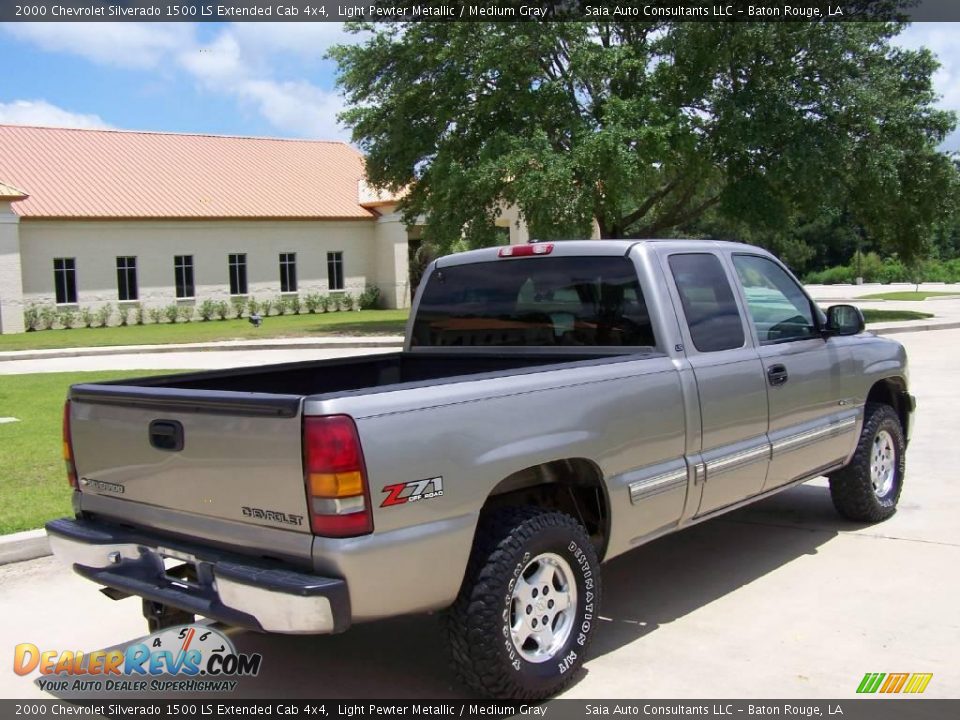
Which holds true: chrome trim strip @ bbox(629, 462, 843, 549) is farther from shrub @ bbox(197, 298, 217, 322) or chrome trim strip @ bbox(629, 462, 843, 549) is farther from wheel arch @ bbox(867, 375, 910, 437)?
shrub @ bbox(197, 298, 217, 322)

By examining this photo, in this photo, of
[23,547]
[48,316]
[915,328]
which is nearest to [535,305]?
[23,547]

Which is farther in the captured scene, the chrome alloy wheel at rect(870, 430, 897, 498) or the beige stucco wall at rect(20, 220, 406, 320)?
the beige stucco wall at rect(20, 220, 406, 320)

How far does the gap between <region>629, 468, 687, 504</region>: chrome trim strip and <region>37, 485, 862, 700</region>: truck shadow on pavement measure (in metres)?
0.77

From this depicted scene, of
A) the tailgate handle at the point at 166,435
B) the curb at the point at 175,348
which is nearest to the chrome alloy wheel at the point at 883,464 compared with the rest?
the tailgate handle at the point at 166,435

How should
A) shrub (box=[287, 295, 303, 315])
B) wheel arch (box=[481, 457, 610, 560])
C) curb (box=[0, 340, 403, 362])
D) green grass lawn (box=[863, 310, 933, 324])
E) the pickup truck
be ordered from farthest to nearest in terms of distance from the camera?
1. shrub (box=[287, 295, 303, 315])
2. green grass lawn (box=[863, 310, 933, 324])
3. curb (box=[0, 340, 403, 362])
4. wheel arch (box=[481, 457, 610, 560])
5. the pickup truck

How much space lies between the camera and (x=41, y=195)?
1519 inches

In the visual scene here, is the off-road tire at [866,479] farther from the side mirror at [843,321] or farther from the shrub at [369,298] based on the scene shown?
the shrub at [369,298]

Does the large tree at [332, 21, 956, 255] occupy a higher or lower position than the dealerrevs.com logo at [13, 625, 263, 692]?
higher

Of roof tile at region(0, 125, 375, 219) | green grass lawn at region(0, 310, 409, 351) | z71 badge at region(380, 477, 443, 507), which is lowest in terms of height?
green grass lawn at region(0, 310, 409, 351)

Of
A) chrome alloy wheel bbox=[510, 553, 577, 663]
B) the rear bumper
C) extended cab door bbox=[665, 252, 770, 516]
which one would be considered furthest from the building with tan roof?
chrome alloy wheel bbox=[510, 553, 577, 663]

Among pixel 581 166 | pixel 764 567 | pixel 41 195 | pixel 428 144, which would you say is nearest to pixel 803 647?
pixel 764 567

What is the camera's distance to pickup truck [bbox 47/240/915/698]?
364cm

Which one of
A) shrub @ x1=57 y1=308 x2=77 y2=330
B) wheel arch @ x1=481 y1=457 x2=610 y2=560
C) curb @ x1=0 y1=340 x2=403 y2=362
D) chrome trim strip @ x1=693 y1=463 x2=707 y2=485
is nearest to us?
wheel arch @ x1=481 y1=457 x2=610 y2=560

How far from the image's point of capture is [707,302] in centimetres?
551
